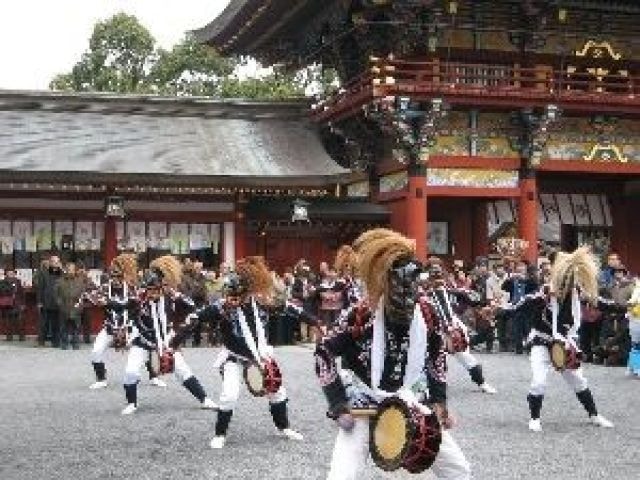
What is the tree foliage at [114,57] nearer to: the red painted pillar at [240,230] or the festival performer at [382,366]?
the red painted pillar at [240,230]

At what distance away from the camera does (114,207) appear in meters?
24.3

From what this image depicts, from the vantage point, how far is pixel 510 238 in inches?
1022

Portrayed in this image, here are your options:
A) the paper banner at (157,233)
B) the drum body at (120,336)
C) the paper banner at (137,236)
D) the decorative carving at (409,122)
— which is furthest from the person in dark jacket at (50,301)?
the drum body at (120,336)

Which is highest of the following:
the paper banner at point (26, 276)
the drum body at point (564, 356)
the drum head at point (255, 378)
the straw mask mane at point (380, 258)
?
the straw mask mane at point (380, 258)

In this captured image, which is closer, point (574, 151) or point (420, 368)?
point (420, 368)

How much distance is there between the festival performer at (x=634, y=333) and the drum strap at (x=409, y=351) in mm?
10651

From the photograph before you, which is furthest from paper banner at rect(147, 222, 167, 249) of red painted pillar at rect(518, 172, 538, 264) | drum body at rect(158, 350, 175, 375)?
drum body at rect(158, 350, 175, 375)

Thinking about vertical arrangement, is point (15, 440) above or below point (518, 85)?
below

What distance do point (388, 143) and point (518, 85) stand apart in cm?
320

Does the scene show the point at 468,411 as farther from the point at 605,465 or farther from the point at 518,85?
the point at 518,85

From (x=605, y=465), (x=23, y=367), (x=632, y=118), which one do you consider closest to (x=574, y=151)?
(x=632, y=118)

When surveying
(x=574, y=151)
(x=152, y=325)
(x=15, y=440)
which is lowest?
(x=15, y=440)

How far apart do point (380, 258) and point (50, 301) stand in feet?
54.7

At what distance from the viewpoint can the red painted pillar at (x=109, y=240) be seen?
24.6 metres
